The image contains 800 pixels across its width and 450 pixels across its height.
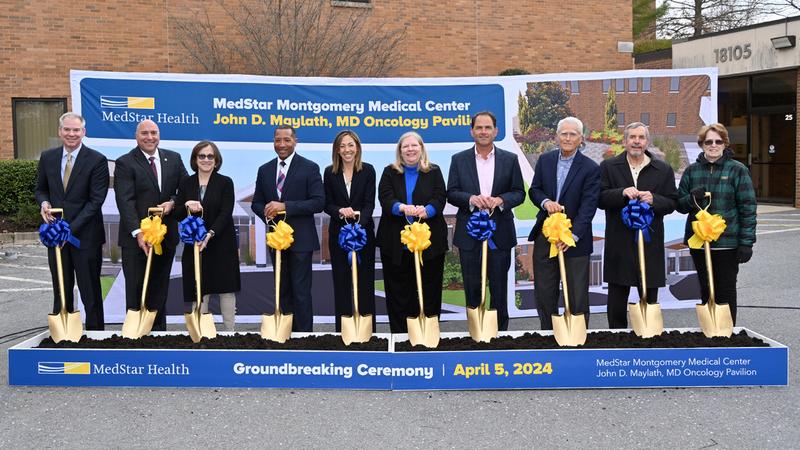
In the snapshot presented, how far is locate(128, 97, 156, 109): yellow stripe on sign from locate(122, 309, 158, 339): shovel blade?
201 cm

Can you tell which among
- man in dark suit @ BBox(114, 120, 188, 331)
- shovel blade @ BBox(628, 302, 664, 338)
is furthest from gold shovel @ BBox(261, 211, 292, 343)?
shovel blade @ BBox(628, 302, 664, 338)

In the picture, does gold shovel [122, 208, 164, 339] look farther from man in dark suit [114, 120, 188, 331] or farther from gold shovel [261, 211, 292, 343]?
gold shovel [261, 211, 292, 343]

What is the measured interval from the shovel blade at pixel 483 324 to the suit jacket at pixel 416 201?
2.12 ft

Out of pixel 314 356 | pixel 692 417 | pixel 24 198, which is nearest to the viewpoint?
pixel 692 417

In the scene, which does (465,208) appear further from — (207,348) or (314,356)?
(207,348)

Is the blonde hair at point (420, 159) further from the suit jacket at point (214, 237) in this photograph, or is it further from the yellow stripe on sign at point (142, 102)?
the yellow stripe on sign at point (142, 102)

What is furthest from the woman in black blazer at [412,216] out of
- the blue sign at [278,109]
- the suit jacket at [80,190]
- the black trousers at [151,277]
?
the suit jacket at [80,190]

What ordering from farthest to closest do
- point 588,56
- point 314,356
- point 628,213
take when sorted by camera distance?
point 588,56 → point 628,213 → point 314,356

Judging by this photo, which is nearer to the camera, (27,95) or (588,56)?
(27,95)

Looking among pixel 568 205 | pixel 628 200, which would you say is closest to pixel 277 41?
pixel 568 205

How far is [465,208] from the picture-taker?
5293 mm

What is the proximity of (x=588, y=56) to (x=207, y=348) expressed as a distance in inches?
618

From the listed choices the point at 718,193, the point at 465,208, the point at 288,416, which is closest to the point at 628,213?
the point at 718,193

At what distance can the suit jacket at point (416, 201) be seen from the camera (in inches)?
209
